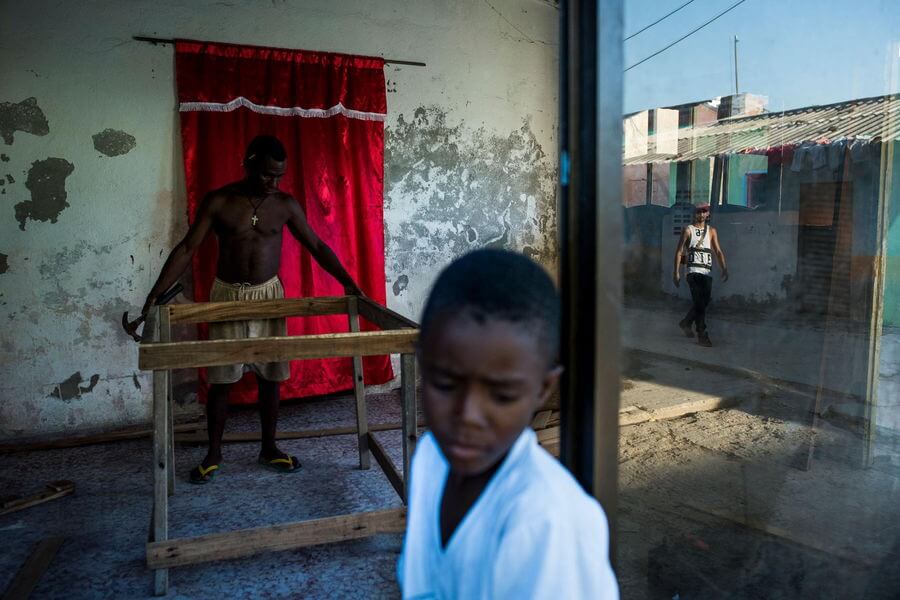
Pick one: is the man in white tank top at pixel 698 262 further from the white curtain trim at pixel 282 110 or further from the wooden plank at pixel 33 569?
the wooden plank at pixel 33 569

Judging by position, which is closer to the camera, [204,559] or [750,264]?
A: [204,559]

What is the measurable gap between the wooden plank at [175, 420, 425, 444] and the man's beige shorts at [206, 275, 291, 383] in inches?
27.2

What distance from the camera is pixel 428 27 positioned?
557cm

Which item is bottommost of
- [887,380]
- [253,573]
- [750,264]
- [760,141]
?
[253,573]

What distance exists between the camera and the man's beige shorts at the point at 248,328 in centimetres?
367

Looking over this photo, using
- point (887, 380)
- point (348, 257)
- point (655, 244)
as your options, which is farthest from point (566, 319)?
point (655, 244)

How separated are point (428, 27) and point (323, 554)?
14.3ft

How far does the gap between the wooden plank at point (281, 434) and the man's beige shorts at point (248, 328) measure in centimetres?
69

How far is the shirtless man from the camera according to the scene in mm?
3652

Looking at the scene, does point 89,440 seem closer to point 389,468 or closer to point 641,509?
point 389,468

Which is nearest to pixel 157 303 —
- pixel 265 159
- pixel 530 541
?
pixel 265 159

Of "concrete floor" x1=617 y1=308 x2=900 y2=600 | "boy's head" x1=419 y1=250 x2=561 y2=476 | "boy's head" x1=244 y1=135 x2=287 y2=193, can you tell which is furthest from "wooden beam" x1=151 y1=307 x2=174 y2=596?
"boy's head" x1=419 y1=250 x2=561 y2=476

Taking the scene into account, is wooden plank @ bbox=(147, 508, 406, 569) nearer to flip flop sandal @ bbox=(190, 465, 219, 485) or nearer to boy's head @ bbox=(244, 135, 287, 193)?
flip flop sandal @ bbox=(190, 465, 219, 485)

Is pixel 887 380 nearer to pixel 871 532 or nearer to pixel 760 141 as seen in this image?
pixel 871 532
